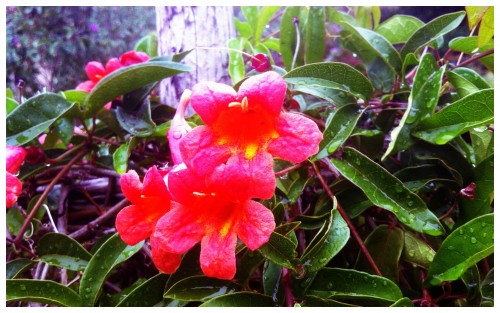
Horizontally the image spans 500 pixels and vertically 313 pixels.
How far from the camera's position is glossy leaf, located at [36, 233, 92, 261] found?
0.60 m

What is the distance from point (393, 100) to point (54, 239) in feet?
1.81

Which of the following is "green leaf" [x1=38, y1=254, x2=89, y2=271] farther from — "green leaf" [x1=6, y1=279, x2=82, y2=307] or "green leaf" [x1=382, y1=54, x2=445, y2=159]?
"green leaf" [x1=382, y1=54, x2=445, y2=159]

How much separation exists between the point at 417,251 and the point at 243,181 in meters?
0.29

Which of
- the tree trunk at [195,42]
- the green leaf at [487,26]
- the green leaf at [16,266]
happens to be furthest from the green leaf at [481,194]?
the green leaf at [16,266]

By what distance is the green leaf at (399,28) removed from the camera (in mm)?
773

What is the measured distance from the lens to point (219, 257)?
402 mm

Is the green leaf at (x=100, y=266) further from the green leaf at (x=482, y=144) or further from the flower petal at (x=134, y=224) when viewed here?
the green leaf at (x=482, y=144)

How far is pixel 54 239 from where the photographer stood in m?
0.63

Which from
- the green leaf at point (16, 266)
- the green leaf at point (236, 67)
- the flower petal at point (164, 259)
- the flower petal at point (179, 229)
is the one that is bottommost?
the green leaf at point (16, 266)

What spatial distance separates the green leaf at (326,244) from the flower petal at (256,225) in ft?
0.25

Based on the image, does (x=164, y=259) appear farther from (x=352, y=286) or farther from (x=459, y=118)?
(x=459, y=118)

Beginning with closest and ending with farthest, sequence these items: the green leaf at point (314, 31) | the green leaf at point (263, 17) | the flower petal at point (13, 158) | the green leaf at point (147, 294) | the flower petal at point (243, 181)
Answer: the flower petal at point (243, 181)
the green leaf at point (147, 294)
the flower petal at point (13, 158)
the green leaf at point (314, 31)
the green leaf at point (263, 17)
